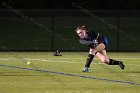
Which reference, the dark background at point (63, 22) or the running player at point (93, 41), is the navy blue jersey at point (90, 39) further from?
the dark background at point (63, 22)

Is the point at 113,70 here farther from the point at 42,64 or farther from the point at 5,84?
the point at 5,84

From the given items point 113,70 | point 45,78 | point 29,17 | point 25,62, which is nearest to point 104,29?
point 29,17

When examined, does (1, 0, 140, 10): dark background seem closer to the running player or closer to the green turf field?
the green turf field

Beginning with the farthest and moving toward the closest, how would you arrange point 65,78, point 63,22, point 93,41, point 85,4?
point 85,4
point 63,22
point 93,41
point 65,78

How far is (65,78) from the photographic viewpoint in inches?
681

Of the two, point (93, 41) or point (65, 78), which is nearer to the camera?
point (65, 78)

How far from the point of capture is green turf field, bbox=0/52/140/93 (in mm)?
14594

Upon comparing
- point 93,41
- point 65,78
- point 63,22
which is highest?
point 93,41

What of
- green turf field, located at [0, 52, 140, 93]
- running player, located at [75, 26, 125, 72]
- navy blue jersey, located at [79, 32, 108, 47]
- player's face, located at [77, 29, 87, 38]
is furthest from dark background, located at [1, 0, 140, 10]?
player's face, located at [77, 29, 87, 38]

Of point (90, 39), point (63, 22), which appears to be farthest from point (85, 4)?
point (90, 39)

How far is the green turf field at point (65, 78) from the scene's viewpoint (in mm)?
14594

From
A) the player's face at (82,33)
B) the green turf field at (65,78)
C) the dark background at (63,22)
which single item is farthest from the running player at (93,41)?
the dark background at (63,22)

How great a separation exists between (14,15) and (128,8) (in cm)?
939

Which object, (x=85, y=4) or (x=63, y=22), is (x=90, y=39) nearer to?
(x=63, y=22)
